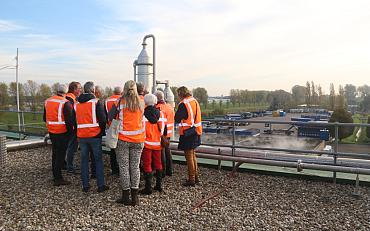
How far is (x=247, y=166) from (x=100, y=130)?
3306mm

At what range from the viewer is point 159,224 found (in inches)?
161

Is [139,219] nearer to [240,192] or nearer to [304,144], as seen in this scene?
[240,192]

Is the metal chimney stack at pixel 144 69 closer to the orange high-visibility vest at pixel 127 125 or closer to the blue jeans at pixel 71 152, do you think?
the blue jeans at pixel 71 152

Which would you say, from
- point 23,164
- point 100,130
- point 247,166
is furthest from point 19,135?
point 247,166

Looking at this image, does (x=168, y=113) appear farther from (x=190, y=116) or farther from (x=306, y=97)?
(x=306, y=97)

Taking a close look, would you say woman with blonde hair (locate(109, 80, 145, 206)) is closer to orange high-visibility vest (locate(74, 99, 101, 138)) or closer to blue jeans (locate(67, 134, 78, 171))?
orange high-visibility vest (locate(74, 99, 101, 138))

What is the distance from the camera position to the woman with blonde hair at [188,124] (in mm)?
5590

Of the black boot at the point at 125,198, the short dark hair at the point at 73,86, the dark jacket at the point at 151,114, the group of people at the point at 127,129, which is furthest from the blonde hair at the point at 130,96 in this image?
the short dark hair at the point at 73,86

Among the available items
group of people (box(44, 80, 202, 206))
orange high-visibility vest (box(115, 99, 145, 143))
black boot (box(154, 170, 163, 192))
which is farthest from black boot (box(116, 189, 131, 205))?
orange high-visibility vest (box(115, 99, 145, 143))

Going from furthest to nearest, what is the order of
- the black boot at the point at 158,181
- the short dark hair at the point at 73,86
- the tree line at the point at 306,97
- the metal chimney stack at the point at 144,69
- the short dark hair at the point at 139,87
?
the tree line at the point at 306,97
the metal chimney stack at the point at 144,69
the short dark hair at the point at 73,86
the short dark hair at the point at 139,87
the black boot at the point at 158,181

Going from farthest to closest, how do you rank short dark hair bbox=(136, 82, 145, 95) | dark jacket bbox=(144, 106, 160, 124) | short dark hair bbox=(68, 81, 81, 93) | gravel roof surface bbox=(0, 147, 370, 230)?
short dark hair bbox=(68, 81, 81, 93), short dark hair bbox=(136, 82, 145, 95), dark jacket bbox=(144, 106, 160, 124), gravel roof surface bbox=(0, 147, 370, 230)

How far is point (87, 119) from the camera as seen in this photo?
5.12 meters

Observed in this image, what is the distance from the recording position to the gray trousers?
15.5 ft

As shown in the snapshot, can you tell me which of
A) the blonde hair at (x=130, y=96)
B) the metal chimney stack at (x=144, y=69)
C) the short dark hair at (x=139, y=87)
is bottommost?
the blonde hair at (x=130, y=96)
